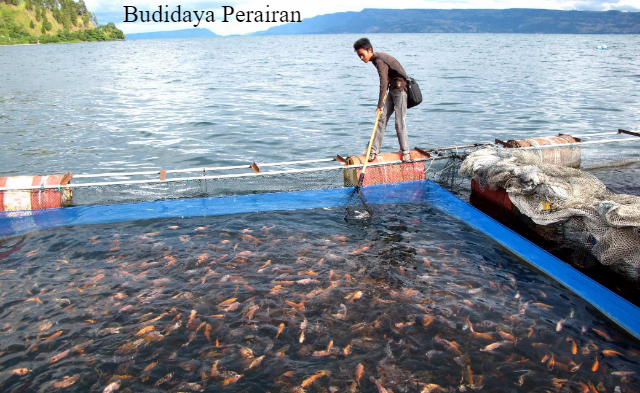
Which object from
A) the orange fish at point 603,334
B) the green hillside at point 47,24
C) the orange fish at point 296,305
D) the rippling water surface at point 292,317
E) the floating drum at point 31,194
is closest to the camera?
the rippling water surface at point 292,317

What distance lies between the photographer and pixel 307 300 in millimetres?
6406

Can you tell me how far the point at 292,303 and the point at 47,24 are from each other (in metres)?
174

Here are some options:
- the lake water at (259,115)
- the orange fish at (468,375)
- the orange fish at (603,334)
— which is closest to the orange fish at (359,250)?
the orange fish at (468,375)

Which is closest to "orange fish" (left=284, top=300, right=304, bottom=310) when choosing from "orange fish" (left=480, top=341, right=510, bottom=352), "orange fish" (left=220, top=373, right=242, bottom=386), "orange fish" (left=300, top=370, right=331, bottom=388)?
"orange fish" (left=300, top=370, right=331, bottom=388)

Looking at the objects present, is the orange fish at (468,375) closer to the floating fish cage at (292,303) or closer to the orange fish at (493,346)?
the floating fish cage at (292,303)

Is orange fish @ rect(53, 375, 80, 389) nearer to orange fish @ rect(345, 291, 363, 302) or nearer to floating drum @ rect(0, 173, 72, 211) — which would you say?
orange fish @ rect(345, 291, 363, 302)

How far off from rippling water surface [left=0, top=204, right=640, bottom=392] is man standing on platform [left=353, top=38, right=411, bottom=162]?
2325mm

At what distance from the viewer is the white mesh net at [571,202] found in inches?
248

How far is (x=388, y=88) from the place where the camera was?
936 cm

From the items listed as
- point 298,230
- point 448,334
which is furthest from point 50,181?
point 448,334

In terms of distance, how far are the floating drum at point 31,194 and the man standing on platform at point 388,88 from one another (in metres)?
6.27

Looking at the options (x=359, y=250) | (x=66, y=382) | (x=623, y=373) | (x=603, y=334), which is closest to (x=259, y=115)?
(x=359, y=250)

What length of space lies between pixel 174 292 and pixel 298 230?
9.16ft

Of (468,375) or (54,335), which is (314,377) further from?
(54,335)
